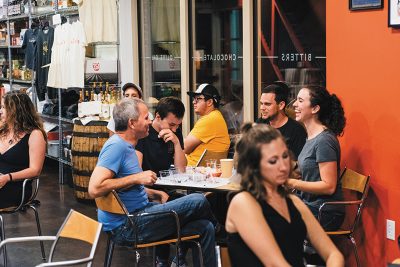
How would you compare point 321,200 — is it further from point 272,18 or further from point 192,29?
point 192,29

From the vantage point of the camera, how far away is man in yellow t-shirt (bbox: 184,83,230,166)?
6688 millimetres

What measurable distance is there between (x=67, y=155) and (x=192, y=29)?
8.88 feet

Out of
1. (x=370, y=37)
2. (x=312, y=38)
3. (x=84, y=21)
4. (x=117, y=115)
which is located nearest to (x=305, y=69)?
(x=312, y=38)

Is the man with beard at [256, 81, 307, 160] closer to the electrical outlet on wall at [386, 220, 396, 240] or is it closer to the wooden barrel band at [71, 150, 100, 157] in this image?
the electrical outlet on wall at [386, 220, 396, 240]

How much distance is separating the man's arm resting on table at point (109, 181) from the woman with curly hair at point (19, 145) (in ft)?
4.74

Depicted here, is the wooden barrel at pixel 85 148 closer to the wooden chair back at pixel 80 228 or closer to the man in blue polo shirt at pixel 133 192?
the man in blue polo shirt at pixel 133 192

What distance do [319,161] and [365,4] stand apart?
3.81 feet

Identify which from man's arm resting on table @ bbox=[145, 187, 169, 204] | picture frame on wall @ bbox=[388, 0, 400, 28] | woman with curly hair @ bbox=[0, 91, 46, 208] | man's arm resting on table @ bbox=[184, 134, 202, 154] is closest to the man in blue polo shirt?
man's arm resting on table @ bbox=[145, 187, 169, 204]

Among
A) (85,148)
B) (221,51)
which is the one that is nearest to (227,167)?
(221,51)

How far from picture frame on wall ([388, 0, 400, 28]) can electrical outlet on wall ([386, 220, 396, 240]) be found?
1.34 metres

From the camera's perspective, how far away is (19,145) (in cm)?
613

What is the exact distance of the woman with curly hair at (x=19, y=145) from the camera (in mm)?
6078

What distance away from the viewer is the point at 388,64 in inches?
203

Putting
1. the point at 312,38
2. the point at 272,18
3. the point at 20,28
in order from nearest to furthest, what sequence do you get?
the point at 312,38
the point at 272,18
the point at 20,28
